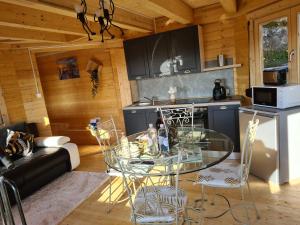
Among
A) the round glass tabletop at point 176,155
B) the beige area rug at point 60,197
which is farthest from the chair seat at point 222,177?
the beige area rug at point 60,197

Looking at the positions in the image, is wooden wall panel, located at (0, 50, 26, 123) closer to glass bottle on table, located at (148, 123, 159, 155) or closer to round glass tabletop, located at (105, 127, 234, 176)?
round glass tabletop, located at (105, 127, 234, 176)

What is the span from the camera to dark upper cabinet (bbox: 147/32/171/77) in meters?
3.99

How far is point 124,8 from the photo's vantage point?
340 centimetres

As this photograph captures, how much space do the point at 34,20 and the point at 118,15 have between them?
1.09 metres

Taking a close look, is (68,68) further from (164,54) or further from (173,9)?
(173,9)

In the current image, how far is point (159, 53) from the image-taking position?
407cm

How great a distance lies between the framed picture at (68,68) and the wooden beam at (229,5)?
10.8 feet

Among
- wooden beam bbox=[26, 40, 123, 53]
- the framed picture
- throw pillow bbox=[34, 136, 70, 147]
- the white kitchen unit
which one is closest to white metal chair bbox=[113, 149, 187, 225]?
the white kitchen unit

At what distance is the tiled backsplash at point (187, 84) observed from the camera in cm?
405

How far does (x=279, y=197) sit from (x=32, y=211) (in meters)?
2.88

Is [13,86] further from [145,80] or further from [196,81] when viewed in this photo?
[196,81]

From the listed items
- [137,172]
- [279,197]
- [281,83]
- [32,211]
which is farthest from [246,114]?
[32,211]

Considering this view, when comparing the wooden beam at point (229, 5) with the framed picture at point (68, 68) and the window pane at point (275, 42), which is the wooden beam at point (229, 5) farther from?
the framed picture at point (68, 68)

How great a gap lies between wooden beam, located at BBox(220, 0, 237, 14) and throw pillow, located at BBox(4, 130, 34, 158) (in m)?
3.49
